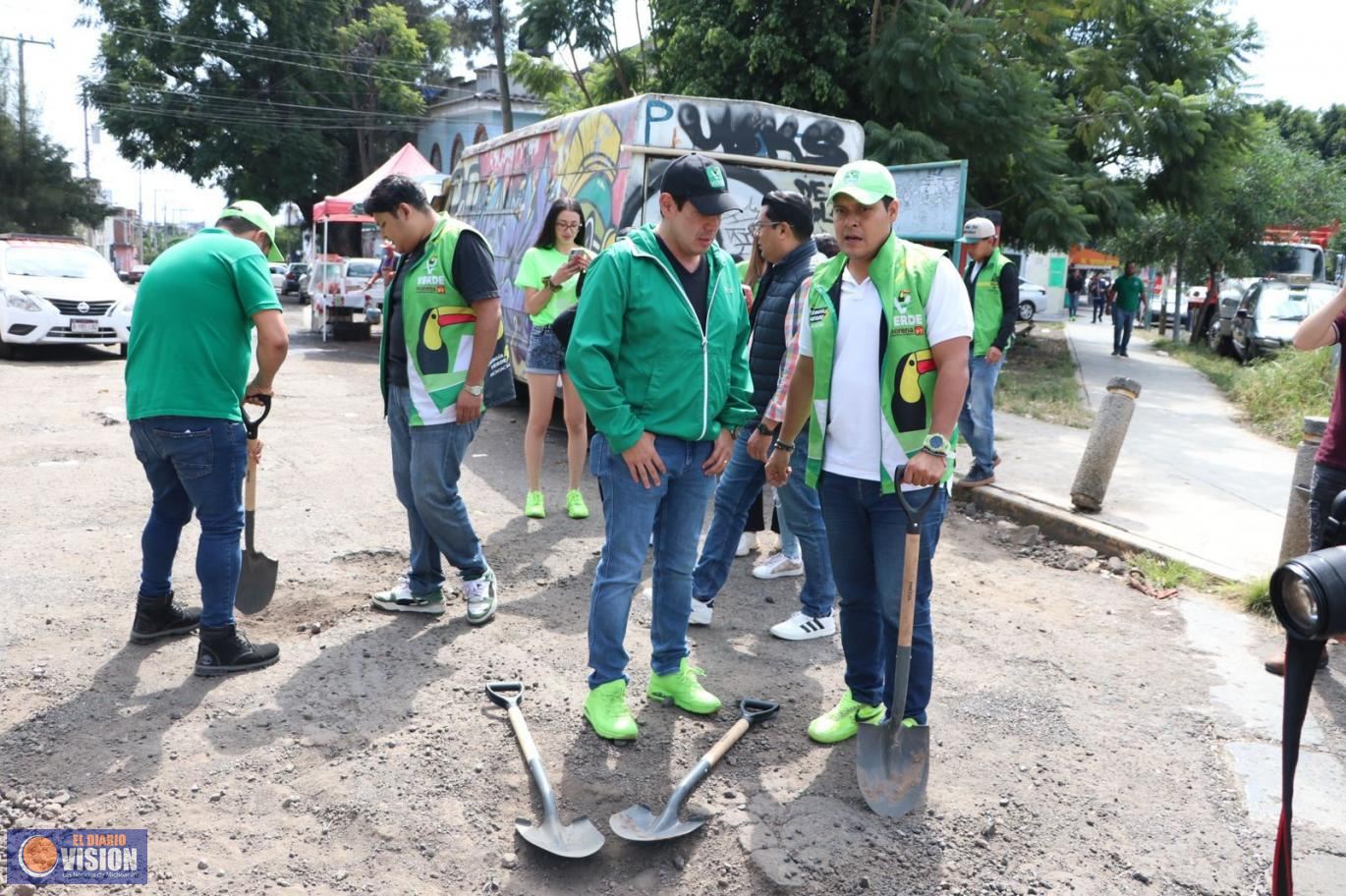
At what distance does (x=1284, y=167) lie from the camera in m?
23.4

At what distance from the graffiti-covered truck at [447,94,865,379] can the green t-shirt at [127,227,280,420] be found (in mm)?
4220

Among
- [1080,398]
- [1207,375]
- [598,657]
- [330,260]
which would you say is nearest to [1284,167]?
[1207,375]

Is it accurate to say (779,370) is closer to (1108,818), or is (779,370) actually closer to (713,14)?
(1108,818)

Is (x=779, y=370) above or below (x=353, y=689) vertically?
above

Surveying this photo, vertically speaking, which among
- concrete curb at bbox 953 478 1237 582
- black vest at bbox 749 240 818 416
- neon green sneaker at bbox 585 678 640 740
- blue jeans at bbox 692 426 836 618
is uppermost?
black vest at bbox 749 240 818 416

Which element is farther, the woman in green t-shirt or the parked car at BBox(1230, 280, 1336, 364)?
the parked car at BBox(1230, 280, 1336, 364)

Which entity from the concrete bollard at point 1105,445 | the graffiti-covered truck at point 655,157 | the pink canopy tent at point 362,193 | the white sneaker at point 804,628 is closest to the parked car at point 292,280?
the pink canopy tent at point 362,193

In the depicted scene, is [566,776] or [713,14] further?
[713,14]

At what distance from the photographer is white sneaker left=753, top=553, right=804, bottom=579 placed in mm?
5605

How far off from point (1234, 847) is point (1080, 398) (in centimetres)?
1021

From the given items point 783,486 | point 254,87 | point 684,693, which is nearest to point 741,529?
point 783,486

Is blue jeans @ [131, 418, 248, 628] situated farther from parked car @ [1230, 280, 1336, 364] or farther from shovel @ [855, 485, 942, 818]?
parked car @ [1230, 280, 1336, 364]

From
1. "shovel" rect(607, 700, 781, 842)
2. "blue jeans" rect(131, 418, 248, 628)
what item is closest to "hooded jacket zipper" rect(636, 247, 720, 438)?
"shovel" rect(607, 700, 781, 842)

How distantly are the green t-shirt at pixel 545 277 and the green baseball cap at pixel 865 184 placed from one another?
3.13 meters
